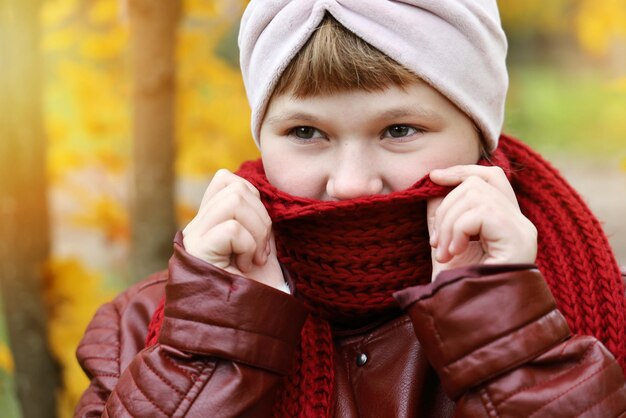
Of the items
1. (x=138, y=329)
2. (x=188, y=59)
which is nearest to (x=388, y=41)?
(x=138, y=329)

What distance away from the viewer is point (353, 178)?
1.43 m

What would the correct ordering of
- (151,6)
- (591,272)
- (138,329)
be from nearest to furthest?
(591,272) < (138,329) < (151,6)

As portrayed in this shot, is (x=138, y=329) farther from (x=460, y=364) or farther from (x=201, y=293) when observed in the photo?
(x=460, y=364)

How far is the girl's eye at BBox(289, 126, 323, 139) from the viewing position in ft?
4.97

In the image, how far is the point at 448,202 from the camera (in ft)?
4.54

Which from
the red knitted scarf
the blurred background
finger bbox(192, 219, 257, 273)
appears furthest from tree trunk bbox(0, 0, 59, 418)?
finger bbox(192, 219, 257, 273)

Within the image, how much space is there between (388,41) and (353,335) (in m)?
0.60

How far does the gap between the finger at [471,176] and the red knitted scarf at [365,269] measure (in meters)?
0.02

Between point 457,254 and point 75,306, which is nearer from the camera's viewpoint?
point 457,254

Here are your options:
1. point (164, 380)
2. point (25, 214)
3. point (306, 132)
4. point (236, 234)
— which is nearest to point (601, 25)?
point (306, 132)

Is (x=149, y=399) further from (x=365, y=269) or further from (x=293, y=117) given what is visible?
(x=293, y=117)

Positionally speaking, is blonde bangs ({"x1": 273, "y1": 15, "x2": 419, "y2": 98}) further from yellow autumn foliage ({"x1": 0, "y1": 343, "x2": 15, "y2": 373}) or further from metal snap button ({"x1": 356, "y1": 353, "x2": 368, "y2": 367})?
yellow autumn foliage ({"x1": 0, "y1": 343, "x2": 15, "y2": 373})

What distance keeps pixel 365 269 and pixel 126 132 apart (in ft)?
5.35

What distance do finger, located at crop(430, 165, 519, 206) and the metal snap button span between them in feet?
1.26
